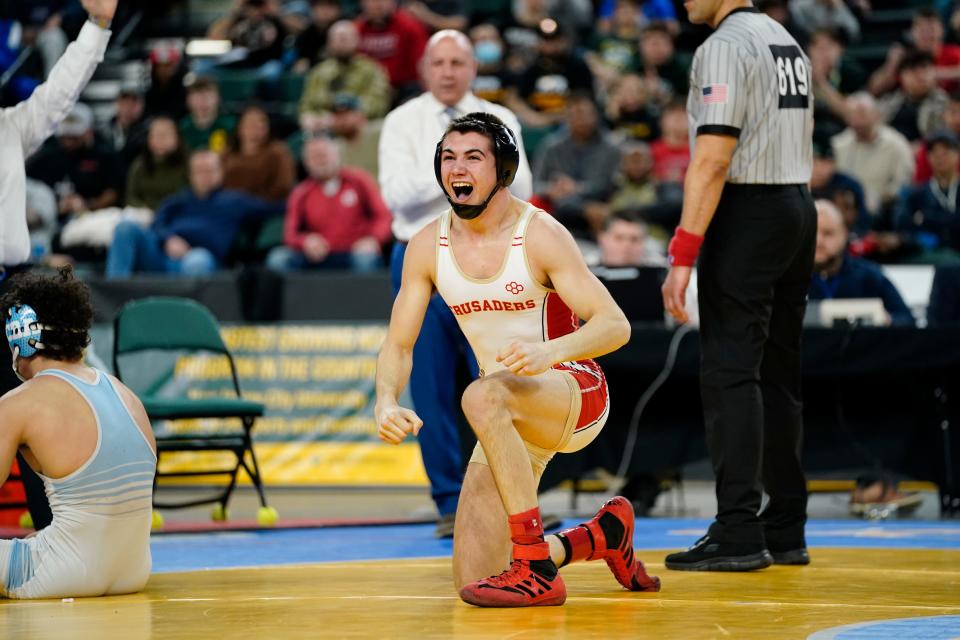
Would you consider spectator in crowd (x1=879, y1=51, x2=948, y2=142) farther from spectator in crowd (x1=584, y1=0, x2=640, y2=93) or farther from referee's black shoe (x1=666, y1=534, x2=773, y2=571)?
referee's black shoe (x1=666, y1=534, x2=773, y2=571)

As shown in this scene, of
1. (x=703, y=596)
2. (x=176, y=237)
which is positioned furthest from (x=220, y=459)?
(x=703, y=596)

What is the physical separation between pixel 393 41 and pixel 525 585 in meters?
10.6

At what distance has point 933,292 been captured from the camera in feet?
29.2

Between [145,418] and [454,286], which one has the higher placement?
[454,286]

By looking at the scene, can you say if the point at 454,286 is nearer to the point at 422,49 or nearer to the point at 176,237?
the point at 176,237

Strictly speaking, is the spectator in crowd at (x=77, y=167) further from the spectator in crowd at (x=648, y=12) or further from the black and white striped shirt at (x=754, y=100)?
the black and white striped shirt at (x=754, y=100)

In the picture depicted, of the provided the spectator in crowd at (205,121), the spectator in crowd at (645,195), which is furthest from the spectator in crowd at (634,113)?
the spectator in crowd at (205,121)

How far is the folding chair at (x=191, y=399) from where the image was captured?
7660mm

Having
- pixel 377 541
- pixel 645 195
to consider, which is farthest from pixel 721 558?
pixel 645 195

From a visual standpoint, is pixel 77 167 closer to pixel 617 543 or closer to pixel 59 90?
pixel 59 90

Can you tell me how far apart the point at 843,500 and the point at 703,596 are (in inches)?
182

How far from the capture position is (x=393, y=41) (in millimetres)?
14438

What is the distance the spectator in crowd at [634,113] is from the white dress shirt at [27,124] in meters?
7.44

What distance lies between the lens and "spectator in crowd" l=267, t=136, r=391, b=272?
11.2 m
